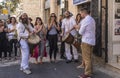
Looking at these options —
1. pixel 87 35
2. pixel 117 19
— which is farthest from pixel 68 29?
pixel 87 35

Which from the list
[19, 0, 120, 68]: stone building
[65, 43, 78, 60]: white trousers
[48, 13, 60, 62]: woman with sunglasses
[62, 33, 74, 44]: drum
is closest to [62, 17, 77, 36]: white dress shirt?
[62, 33, 74, 44]: drum

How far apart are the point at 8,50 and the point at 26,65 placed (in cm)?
359

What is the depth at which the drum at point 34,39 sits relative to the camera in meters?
11.4

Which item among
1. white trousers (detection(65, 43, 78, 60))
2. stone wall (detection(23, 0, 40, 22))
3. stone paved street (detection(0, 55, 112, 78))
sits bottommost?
stone paved street (detection(0, 55, 112, 78))

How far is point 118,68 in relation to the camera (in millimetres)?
10734

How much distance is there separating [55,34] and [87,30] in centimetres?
310

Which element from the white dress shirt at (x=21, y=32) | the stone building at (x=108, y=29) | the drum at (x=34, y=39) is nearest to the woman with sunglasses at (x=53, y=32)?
the drum at (x=34, y=39)

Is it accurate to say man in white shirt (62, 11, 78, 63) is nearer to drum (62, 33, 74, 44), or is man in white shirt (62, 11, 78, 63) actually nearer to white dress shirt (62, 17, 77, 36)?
white dress shirt (62, 17, 77, 36)

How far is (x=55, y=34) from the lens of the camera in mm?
12656

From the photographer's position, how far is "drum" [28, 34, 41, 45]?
11.4 m

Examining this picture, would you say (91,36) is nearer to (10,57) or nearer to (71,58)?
(71,58)

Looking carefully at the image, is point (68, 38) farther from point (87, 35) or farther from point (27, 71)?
point (87, 35)

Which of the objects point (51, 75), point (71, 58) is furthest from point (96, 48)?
point (51, 75)

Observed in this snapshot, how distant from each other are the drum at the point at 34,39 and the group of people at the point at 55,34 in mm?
117
